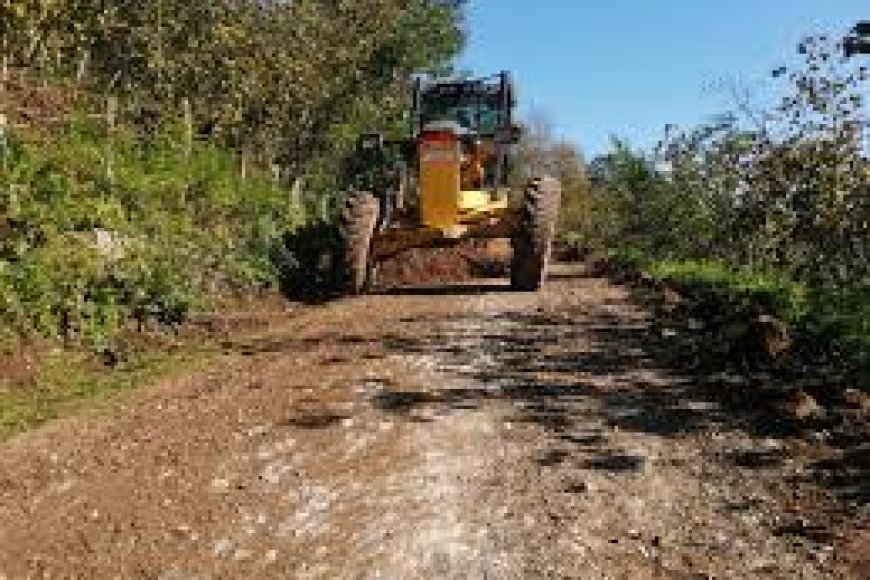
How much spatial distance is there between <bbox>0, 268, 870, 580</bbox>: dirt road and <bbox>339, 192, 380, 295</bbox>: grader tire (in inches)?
180

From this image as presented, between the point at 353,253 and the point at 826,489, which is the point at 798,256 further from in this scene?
the point at 826,489

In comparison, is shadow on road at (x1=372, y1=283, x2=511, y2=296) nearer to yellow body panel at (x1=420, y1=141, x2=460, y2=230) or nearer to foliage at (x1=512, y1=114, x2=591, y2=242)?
yellow body panel at (x1=420, y1=141, x2=460, y2=230)

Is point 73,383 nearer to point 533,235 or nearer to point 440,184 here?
point 440,184

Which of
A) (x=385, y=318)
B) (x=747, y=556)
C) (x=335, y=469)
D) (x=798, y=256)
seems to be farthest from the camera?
(x=798, y=256)

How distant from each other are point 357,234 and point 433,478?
8391 mm

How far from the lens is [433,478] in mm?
7734

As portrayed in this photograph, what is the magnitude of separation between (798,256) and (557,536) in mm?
17447

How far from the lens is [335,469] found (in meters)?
8.01

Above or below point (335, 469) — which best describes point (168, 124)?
above

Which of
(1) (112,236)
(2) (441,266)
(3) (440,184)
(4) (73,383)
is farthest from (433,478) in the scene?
(2) (441,266)

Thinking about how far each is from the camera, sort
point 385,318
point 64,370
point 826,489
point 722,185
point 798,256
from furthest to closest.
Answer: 1. point 722,185
2. point 798,256
3. point 385,318
4. point 64,370
5. point 826,489

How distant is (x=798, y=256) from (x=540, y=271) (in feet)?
29.2

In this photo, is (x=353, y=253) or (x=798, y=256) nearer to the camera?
(x=353, y=253)

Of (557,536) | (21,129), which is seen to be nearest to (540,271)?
(21,129)
